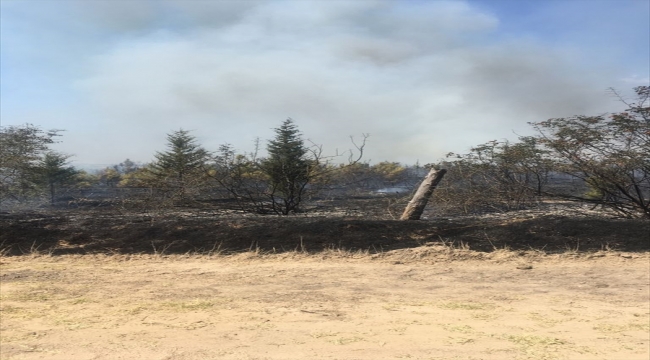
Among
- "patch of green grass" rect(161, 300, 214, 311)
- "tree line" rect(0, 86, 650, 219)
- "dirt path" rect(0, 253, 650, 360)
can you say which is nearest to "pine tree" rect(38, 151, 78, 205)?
"tree line" rect(0, 86, 650, 219)

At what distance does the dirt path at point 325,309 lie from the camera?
4.02 meters

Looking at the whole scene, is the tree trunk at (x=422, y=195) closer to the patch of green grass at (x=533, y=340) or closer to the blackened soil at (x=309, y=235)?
the blackened soil at (x=309, y=235)

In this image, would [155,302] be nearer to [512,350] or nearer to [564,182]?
[512,350]

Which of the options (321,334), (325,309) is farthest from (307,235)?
(321,334)

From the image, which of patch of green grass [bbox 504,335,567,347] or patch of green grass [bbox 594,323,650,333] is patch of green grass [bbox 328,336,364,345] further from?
patch of green grass [bbox 594,323,650,333]

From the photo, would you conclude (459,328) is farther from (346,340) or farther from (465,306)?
(346,340)

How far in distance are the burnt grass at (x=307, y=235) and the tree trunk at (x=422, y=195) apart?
0.70 meters

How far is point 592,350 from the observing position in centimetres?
403

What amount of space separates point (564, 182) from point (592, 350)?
7.27m

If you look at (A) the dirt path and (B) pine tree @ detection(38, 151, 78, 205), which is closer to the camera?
(A) the dirt path

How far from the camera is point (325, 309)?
5.00m

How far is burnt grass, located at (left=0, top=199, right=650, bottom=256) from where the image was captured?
25.7 feet

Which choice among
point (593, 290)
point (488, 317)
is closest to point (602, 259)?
point (593, 290)

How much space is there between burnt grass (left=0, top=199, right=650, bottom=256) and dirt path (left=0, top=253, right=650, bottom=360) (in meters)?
0.59
